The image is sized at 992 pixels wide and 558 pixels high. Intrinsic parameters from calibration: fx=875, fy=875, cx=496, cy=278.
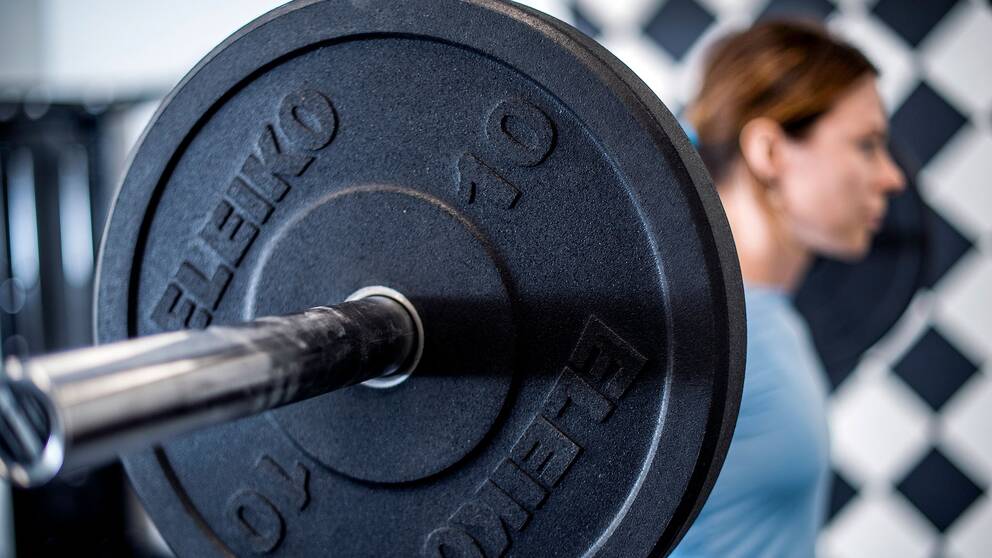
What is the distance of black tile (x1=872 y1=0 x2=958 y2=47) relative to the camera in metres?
1.52

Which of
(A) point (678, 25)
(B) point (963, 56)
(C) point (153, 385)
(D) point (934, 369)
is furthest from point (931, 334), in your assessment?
(C) point (153, 385)

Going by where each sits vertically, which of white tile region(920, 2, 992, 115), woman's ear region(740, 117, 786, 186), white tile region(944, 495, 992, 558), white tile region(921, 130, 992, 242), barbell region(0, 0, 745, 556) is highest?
white tile region(920, 2, 992, 115)

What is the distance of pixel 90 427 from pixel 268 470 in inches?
7.9

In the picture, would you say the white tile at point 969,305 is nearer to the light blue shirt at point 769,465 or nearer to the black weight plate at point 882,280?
the black weight plate at point 882,280

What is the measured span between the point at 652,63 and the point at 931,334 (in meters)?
0.71

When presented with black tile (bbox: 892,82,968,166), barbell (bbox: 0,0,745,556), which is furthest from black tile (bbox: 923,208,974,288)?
barbell (bbox: 0,0,745,556)

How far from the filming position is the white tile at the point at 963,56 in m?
Answer: 1.50

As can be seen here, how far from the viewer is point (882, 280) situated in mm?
1312

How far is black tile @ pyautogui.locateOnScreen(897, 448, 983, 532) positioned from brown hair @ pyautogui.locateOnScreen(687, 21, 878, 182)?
0.90 metres

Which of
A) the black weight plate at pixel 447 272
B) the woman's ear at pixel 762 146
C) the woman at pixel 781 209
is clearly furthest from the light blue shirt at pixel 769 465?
the black weight plate at pixel 447 272

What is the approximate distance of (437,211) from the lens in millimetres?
394

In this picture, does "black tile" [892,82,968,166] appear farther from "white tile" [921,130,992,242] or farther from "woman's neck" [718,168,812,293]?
"woman's neck" [718,168,812,293]

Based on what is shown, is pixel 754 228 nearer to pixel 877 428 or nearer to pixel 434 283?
pixel 434 283

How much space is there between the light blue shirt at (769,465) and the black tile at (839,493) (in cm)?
84
